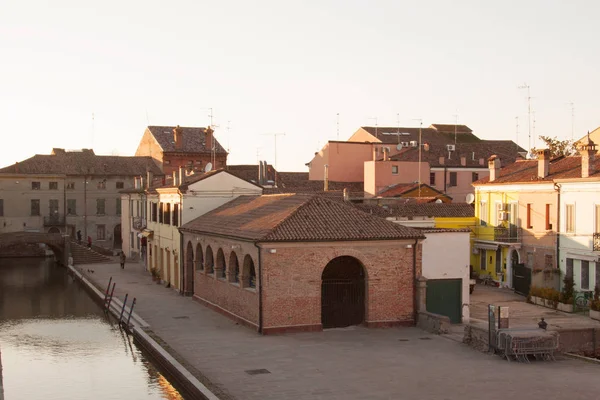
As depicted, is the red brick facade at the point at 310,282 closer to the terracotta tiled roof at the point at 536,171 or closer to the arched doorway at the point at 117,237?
the terracotta tiled roof at the point at 536,171

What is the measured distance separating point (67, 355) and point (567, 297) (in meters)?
21.1

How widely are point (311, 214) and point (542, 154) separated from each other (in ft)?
52.4

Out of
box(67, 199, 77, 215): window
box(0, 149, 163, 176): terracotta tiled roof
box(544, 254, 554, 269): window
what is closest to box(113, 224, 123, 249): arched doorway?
box(67, 199, 77, 215): window

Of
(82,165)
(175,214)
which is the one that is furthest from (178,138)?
(175,214)

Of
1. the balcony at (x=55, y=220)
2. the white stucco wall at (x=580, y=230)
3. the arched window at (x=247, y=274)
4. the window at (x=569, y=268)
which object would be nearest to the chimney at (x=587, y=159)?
the white stucco wall at (x=580, y=230)

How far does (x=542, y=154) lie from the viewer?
3925cm

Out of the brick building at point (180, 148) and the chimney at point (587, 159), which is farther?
the brick building at point (180, 148)

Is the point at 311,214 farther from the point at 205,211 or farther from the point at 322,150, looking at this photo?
the point at 322,150

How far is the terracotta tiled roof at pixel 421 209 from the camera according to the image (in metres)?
40.9

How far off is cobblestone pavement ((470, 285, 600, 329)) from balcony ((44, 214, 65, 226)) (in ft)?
144

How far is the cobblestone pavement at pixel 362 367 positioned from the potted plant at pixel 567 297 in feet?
32.9

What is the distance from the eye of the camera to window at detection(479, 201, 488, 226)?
44.8 m

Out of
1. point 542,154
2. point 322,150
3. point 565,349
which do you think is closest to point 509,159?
point 322,150

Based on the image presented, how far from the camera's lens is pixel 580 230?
3531 centimetres
